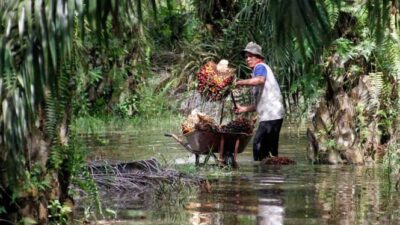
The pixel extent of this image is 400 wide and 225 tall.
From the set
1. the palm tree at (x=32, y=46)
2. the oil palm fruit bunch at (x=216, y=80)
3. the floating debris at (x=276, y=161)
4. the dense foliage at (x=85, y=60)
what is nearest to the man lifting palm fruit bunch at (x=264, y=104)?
the floating debris at (x=276, y=161)

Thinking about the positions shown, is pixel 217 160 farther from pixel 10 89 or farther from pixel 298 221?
pixel 10 89

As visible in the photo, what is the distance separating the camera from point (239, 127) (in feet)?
40.5

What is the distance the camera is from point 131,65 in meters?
17.9

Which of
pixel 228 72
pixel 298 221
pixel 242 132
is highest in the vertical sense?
pixel 228 72

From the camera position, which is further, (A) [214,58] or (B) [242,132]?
(A) [214,58]

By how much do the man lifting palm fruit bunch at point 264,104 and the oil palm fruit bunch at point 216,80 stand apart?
423mm

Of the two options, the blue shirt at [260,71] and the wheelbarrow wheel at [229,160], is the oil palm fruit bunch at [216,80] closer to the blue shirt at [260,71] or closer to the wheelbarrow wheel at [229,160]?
the blue shirt at [260,71]

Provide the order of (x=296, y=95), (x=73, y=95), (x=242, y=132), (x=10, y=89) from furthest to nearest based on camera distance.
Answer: (x=296, y=95) < (x=242, y=132) < (x=73, y=95) < (x=10, y=89)

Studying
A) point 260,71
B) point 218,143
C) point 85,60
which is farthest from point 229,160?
point 85,60

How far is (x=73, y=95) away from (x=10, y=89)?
3.52m

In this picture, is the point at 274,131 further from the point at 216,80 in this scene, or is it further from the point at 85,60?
the point at 85,60

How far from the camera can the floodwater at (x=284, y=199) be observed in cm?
800

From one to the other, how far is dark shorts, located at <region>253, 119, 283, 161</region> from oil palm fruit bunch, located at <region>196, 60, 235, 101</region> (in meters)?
1.02

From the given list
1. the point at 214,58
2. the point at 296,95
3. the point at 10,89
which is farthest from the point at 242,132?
the point at 10,89
